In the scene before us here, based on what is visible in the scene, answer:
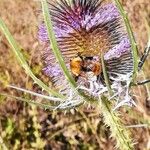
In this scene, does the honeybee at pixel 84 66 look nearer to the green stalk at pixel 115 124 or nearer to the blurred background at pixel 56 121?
the green stalk at pixel 115 124

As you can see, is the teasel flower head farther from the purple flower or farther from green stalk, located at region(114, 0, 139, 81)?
green stalk, located at region(114, 0, 139, 81)

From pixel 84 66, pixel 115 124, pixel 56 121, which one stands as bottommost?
pixel 56 121

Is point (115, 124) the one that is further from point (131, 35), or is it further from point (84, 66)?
point (131, 35)

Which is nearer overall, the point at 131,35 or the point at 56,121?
the point at 131,35

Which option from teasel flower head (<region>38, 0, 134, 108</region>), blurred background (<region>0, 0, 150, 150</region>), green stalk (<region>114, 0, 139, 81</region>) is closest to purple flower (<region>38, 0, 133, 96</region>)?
teasel flower head (<region>38, 0, 134, 108</region>)

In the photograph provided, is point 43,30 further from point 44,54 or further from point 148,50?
point 148,50

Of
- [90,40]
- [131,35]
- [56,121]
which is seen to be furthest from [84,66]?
[56,121]

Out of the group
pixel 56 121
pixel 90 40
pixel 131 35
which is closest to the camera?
pixel 131 35

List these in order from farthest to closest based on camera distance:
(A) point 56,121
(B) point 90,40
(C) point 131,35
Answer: (A) point 56,121 < (B) point 90,40 < (C) point 131,35
